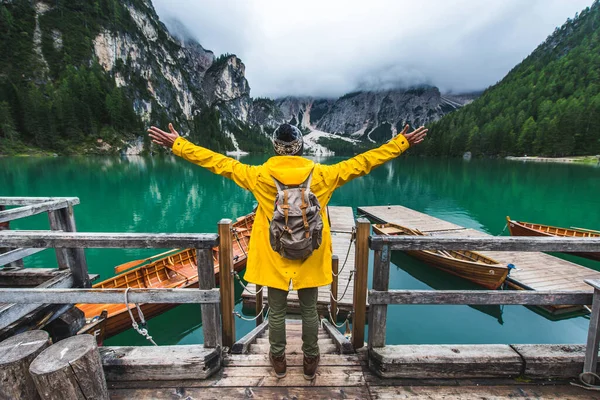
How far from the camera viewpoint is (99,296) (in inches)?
110

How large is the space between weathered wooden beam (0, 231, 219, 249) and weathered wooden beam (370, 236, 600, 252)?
1.83m

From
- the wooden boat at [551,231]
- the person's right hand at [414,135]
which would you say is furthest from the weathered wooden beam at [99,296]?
the wooden boat at [551,231]

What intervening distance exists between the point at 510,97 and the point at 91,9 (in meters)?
199

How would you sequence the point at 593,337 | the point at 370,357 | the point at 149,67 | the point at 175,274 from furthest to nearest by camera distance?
the point at 149,67
the point at 175,274
the point at 370,357
the point at 593,337

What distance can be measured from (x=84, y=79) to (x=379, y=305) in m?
133

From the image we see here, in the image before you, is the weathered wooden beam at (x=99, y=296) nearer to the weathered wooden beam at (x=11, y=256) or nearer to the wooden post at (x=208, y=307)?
the wooden post at (x=208, y=307)

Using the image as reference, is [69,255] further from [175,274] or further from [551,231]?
[551,231]

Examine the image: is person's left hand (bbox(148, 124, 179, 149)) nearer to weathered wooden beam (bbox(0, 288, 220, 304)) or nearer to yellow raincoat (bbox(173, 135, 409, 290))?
yellow raincoat (bbox(173, 135, 409, 290))

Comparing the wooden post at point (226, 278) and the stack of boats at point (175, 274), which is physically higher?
the wooden post at point (226, 278)

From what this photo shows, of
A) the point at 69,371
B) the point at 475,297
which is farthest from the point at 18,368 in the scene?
the point at 475,297

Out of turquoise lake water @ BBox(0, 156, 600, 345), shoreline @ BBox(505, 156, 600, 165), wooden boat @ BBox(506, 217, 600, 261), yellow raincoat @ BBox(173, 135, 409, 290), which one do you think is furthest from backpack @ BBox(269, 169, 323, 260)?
shoreline @ BBox(505, 156, 600, 165)

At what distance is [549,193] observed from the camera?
35719 millimetres

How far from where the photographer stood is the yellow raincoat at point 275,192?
2506mm

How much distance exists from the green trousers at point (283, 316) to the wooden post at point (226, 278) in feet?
2.27
